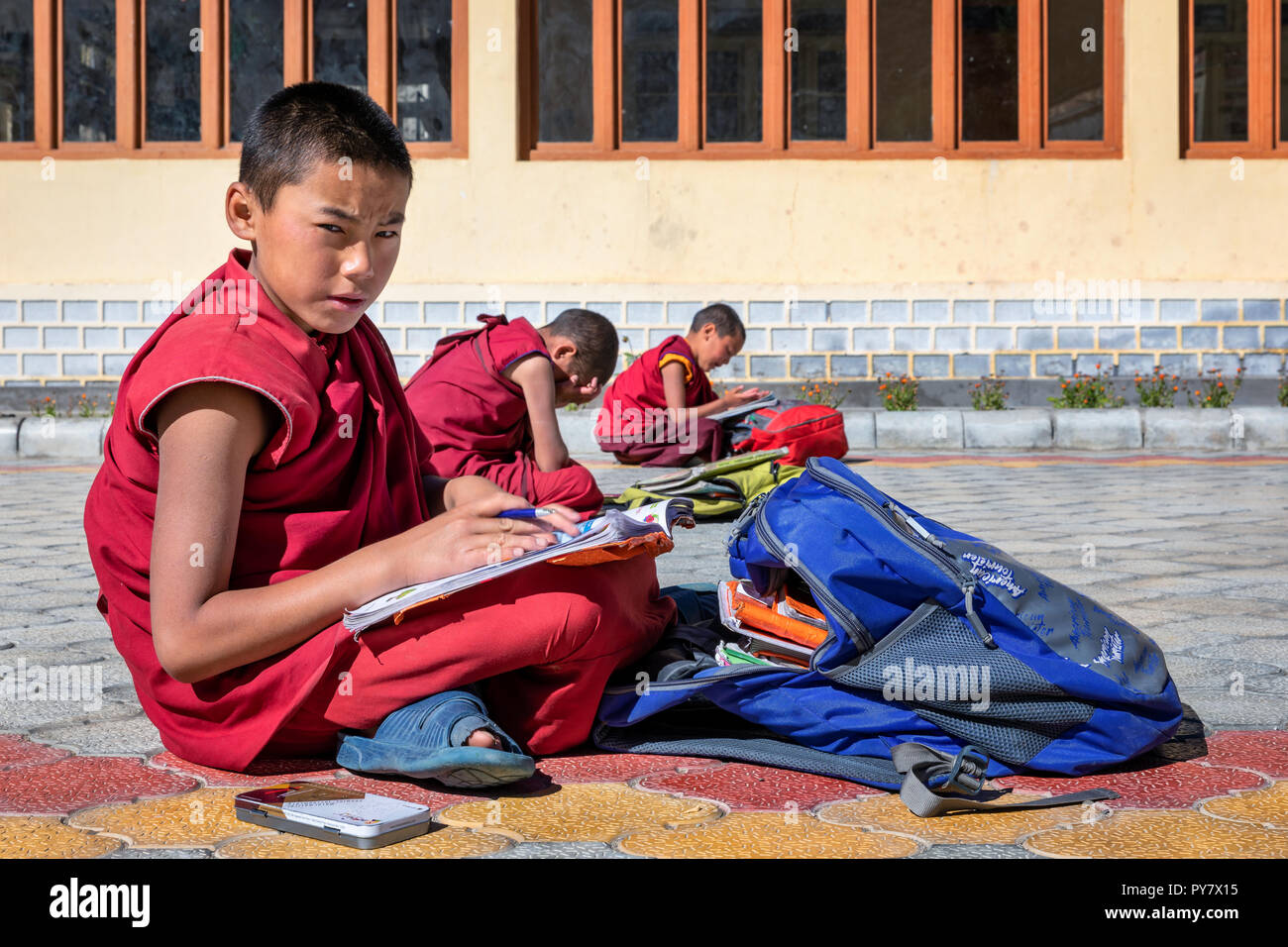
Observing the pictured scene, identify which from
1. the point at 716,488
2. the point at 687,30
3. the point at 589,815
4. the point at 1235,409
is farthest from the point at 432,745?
the point at 687,30

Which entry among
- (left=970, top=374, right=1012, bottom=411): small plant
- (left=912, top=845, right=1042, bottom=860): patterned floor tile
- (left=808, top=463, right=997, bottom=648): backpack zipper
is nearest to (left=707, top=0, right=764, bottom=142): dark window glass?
(left=970, top=374, right=1012, bottom=411): small plant

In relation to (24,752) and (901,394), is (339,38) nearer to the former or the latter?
(901,394)

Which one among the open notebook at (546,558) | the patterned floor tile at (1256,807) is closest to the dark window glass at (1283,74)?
the patterned floor tile at (1256,807)

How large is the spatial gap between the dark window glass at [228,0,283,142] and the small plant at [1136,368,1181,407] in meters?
8.06

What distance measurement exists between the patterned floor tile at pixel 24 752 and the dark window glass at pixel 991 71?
11.1 meters

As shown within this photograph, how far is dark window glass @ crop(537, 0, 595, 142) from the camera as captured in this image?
1245 centimetres

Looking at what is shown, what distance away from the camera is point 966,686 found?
2520 mm

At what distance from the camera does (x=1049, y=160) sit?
12.2m

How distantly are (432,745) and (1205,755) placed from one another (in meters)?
1.50

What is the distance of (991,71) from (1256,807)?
36.6 feet

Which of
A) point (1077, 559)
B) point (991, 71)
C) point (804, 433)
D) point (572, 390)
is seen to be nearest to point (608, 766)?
point (1077, 559)

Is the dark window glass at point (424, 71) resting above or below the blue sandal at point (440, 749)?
above

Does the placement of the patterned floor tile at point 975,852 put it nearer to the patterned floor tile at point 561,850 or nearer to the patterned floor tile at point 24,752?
the patterned floor tile at point 561,850

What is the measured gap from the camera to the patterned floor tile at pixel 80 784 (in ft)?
7.79
